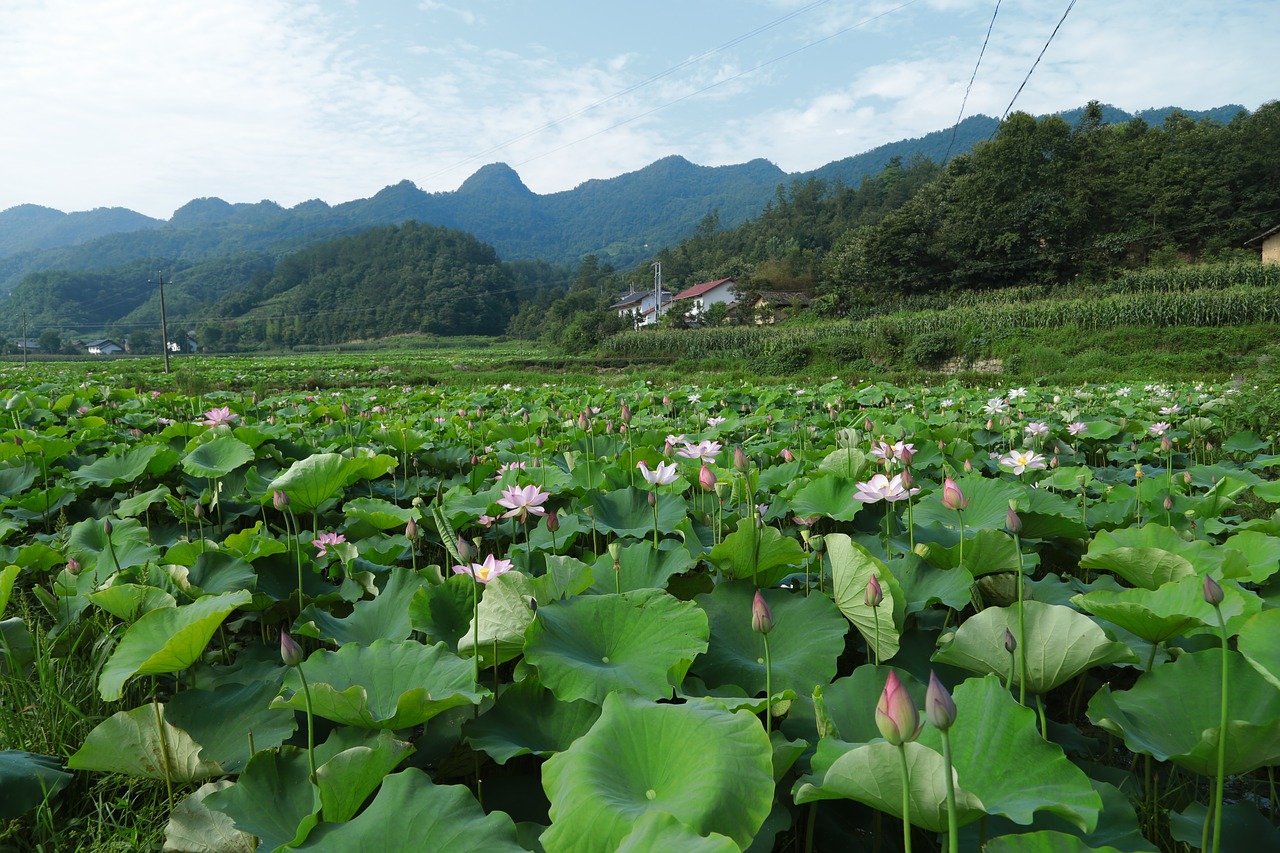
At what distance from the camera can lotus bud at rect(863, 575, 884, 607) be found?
3.40 feet

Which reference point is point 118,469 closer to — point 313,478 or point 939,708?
point 313,478

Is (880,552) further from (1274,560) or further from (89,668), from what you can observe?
(89,668)

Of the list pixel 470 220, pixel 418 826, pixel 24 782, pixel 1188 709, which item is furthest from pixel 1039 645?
pixel 470 220

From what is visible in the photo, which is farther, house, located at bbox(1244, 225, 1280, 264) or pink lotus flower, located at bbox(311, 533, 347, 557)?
house, located at bbox(1244, 225, 1280, 264)

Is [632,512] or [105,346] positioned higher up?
[105,346]

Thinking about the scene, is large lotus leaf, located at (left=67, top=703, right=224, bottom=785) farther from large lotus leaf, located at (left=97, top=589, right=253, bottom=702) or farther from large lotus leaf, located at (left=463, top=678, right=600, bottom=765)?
large lotus leaf, located at (left=463, top=678, right=600, bottom=765)

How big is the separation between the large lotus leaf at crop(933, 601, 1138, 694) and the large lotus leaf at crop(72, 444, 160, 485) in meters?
2.71

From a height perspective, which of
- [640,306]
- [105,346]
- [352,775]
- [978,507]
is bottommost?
[978,507]

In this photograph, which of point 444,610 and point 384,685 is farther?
point 444,610

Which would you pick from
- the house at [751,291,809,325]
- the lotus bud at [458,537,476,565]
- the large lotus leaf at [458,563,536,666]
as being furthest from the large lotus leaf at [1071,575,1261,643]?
the house at [751,291,809,325]

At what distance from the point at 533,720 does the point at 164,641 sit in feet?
2.14

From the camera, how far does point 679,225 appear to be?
149125 millimetres

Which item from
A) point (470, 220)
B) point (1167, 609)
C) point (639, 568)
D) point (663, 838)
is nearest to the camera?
point (663, 838)

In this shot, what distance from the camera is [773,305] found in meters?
36.8
